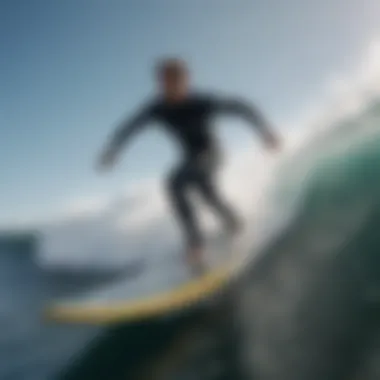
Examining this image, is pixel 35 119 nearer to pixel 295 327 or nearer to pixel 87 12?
pixel 87 12

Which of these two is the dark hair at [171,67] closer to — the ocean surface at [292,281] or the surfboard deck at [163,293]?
the ocean surface at [292,281]

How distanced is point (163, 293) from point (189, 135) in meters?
0.61

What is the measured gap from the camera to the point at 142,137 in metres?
2.91

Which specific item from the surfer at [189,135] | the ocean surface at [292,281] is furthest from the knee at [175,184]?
the ocean surface at [292,281]

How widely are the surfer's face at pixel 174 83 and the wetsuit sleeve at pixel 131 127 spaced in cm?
9

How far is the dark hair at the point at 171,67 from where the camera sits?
2893mm

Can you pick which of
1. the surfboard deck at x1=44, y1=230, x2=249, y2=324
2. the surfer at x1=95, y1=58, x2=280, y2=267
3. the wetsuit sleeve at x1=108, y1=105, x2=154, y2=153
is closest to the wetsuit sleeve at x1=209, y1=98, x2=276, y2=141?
the surfer at x1=95, y1=58, x2=280, y2=267

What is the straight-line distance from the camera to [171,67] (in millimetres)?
2900

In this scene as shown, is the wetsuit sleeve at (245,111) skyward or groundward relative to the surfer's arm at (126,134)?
groundward

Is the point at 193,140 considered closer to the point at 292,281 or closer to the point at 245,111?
the point at 245,111

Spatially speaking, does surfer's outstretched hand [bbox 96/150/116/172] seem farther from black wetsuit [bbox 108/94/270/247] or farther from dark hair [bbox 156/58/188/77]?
dark hair [bbox 156/58/188/77]

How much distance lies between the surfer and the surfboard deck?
2.3 inches

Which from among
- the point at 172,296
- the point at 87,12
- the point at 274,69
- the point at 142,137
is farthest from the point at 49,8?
the point at 172,296

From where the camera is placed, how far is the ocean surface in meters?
2.75
